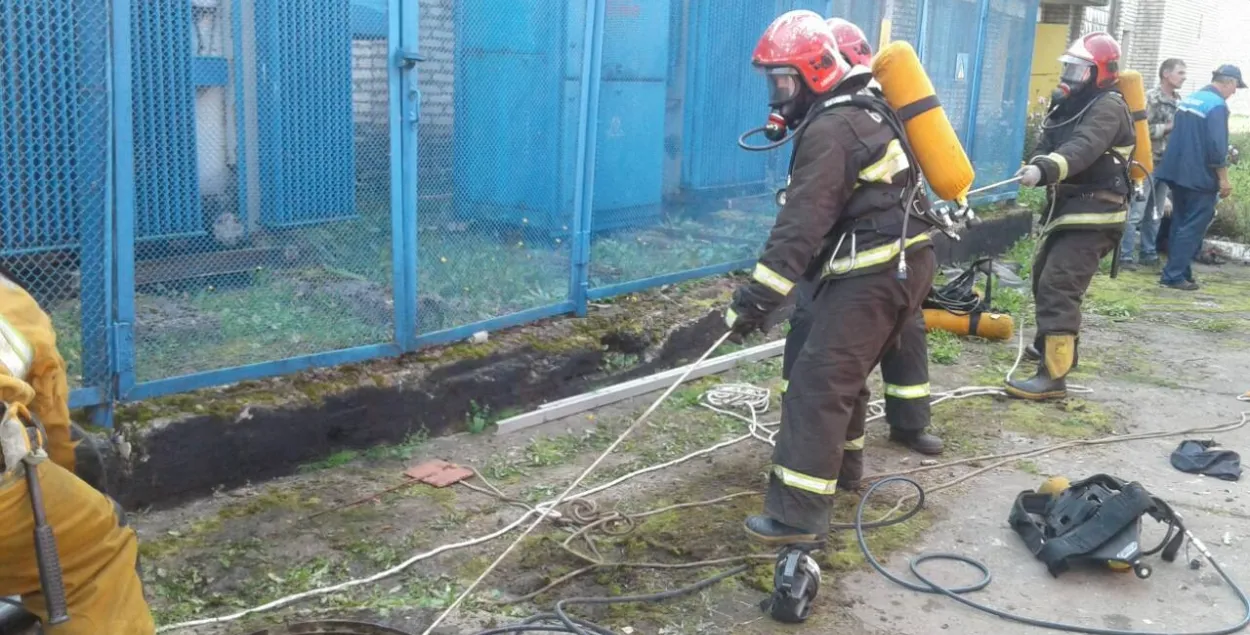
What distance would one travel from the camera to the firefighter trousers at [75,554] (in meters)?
2.33

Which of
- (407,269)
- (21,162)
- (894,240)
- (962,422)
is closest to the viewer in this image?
(21,162)

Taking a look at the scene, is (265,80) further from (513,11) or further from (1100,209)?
(1100,209)

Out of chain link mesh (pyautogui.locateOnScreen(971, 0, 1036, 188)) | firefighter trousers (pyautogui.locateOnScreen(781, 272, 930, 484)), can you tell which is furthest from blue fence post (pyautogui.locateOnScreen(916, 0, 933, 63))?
firefighter trousers (pyautogui.locateOnScreen(781, 272, 930, 484))

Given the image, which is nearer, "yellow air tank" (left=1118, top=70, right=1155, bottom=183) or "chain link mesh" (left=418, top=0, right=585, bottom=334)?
"chain link mesh" (left=418, top=0, right=585, bottom=334)

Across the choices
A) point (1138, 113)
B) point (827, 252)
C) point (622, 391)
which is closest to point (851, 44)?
point (827, 252)

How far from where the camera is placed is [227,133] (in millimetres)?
4227

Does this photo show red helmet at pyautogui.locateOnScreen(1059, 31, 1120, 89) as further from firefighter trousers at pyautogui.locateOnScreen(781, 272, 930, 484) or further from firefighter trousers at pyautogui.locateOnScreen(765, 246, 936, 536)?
firefighter trousers at pyautogui.locateOnScreen(765, 246, 936, 536)

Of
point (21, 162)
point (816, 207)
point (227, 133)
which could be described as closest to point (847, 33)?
point (816, 207)

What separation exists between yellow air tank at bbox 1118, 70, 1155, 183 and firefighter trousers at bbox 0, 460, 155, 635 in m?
5.94

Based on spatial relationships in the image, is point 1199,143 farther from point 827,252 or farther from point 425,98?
point 425,98

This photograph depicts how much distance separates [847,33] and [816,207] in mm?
901

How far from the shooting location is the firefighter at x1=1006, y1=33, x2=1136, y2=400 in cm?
607

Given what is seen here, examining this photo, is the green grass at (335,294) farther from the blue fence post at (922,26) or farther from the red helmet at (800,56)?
the blue fence post at (922,26)

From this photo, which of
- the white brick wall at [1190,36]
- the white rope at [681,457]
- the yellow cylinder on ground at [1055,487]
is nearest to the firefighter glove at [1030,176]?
the white rope at [681,457]
